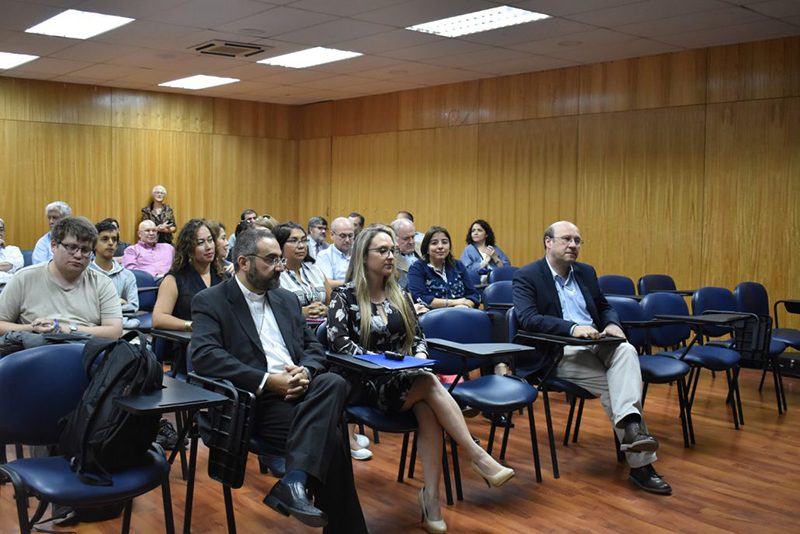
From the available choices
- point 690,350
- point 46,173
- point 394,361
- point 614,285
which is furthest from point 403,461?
point 46,173

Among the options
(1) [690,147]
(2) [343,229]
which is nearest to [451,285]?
(2) [343,229]

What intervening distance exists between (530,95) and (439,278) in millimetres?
5049

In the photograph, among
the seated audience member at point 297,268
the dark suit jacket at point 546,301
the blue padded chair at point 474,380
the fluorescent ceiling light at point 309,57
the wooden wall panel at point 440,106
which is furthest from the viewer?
the wooden wall panel at point 440,106

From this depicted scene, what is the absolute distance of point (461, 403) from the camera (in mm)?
3992

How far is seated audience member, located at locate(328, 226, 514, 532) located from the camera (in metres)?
3.61

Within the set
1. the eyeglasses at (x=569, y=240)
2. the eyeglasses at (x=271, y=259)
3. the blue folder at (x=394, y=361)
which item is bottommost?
the blue folder at (x=394, y=361)

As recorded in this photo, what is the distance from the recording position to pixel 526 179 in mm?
10305

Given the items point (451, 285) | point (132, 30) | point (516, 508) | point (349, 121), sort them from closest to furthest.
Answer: point (516, 508) → point (451, 285) → point (132, 30) → point (349, 121)

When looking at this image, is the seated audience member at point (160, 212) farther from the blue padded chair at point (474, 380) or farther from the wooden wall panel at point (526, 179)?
the blue padded chair at point (474, 380)

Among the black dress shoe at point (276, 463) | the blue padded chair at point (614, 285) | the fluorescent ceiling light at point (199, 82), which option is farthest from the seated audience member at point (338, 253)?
the fluorescent ceiling light at point (199, 82)

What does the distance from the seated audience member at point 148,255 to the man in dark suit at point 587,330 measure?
4260mm

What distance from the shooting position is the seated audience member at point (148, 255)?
Result: 7.73 metres

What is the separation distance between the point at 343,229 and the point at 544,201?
4227 mm

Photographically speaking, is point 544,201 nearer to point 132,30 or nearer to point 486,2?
point 486,2
